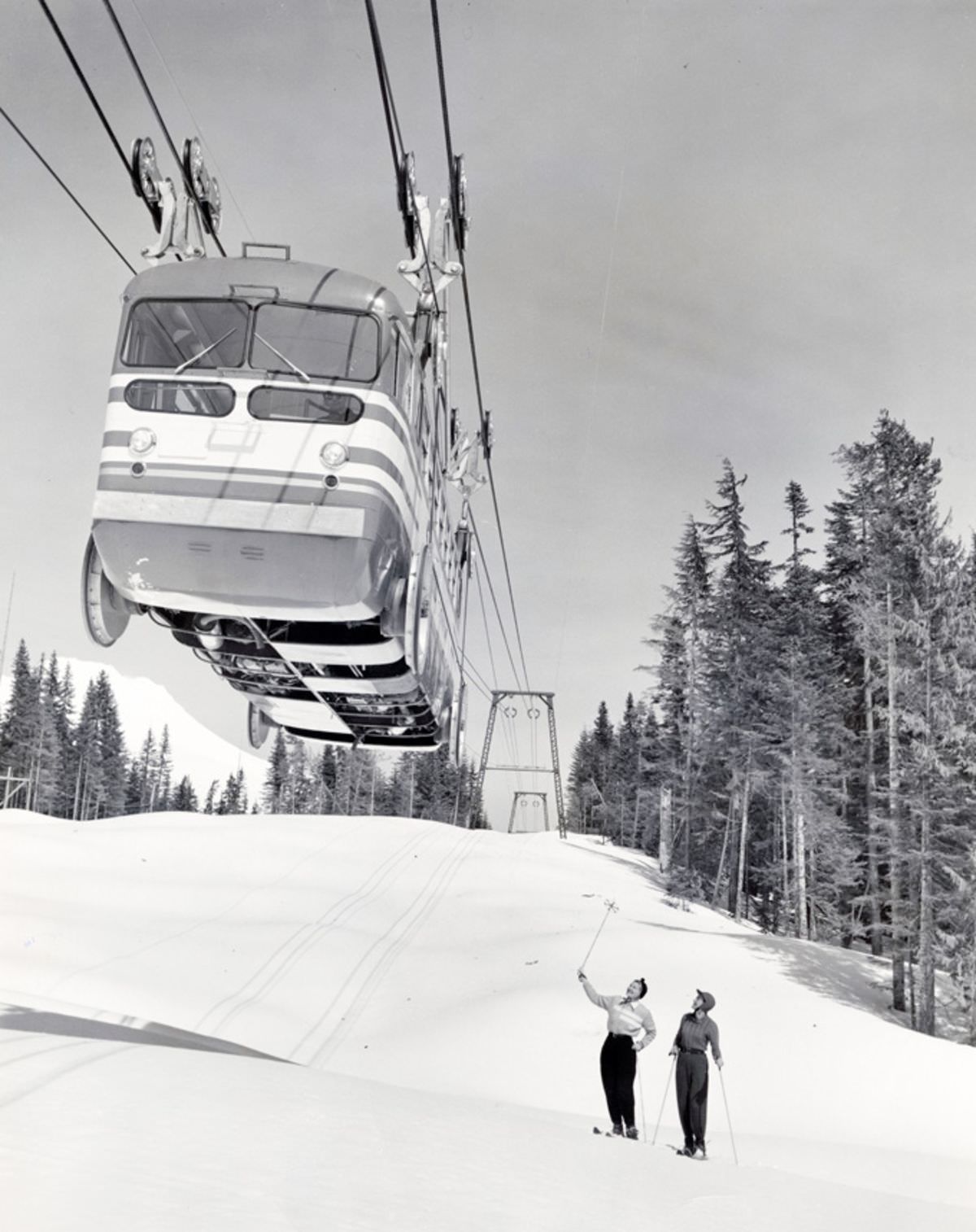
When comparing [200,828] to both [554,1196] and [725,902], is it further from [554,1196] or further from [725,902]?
[554,1196]

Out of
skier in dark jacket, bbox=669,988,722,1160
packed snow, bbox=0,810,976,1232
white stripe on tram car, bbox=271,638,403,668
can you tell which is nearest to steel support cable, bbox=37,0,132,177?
white stripe on tram car, bbox=271,638,403,668

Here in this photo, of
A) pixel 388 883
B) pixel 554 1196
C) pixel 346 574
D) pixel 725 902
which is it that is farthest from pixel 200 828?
pixel 554 1196

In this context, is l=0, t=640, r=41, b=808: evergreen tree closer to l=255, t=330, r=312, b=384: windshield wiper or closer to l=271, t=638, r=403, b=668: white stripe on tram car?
l=271, t=638, r=403, b=668: white stripe on tram car

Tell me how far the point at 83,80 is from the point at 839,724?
20567 mm

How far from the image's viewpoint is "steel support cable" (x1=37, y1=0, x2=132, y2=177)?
441 cm

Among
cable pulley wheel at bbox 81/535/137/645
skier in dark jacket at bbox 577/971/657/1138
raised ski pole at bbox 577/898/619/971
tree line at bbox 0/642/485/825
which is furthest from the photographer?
tree line at bbox 0/642/485/825

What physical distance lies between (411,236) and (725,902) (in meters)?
23.4

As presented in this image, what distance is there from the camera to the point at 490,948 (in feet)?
57.9

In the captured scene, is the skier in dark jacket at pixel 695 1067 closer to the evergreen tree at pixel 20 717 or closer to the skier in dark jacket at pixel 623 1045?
the skier in dark jacket at pixel 623 1045

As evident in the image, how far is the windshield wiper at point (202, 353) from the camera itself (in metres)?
6.74

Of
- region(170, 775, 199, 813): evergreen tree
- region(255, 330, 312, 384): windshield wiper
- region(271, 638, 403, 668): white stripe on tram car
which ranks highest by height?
region(255, 330, 312, 384): windshield wiper

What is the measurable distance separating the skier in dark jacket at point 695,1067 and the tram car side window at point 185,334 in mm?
5245

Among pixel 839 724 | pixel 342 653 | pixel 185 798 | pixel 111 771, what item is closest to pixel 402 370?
pixel 342 653

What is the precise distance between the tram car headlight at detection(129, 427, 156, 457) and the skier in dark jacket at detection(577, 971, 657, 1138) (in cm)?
443
